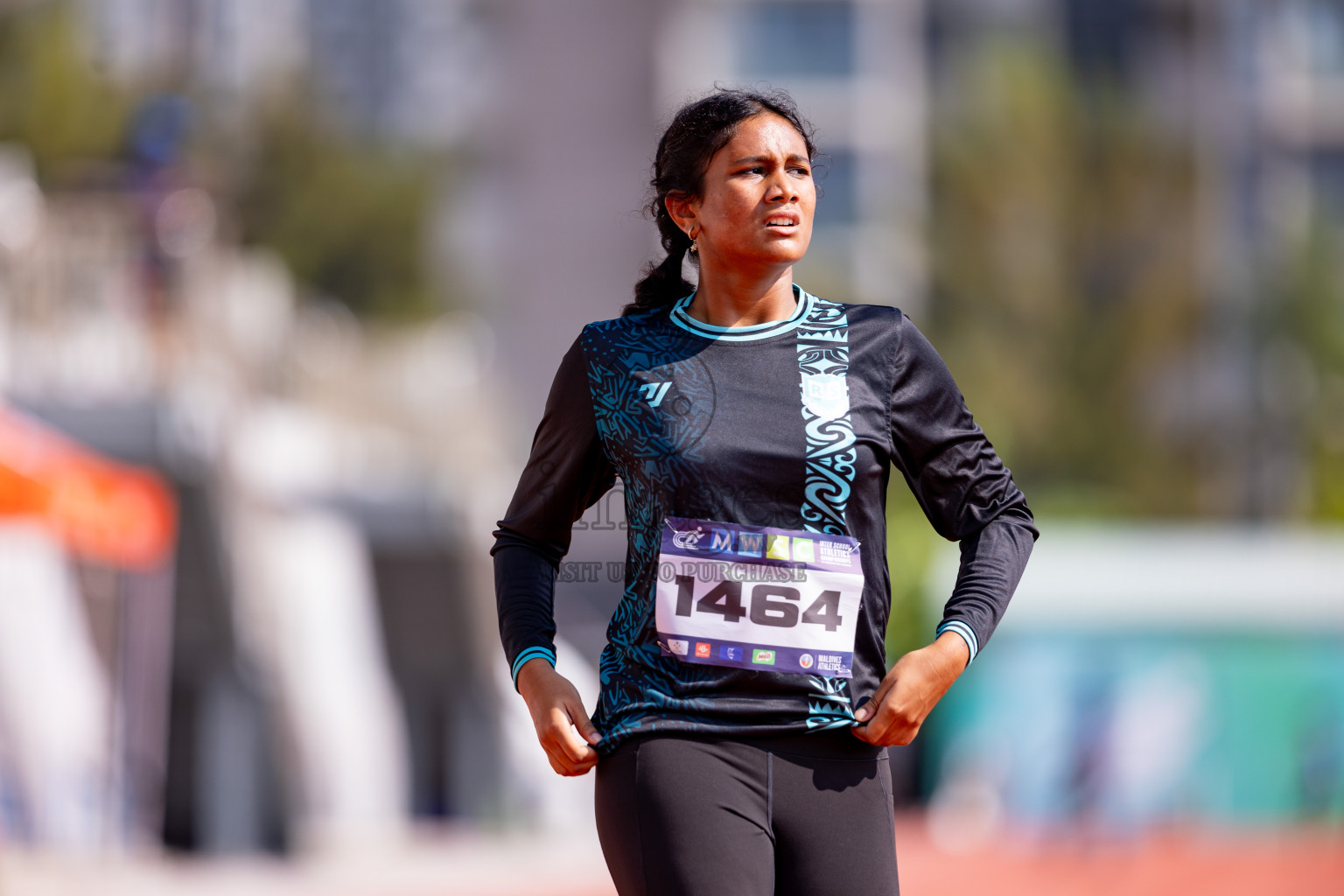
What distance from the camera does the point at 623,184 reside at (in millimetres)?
49094

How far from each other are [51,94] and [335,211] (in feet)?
50.4

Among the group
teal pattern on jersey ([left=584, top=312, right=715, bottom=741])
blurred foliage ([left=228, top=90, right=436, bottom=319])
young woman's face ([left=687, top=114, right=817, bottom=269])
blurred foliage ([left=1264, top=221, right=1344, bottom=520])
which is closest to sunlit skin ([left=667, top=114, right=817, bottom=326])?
young woman's face ([left=687, top=114, right=817, bottom=269])

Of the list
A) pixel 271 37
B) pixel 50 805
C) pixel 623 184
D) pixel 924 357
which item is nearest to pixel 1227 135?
pixel 623 184

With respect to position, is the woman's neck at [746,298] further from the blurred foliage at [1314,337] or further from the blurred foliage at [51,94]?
the blurred foliage at [1314,337]

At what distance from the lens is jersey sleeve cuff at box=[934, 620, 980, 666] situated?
270 centimetres

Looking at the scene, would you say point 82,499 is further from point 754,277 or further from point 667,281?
point 754,277

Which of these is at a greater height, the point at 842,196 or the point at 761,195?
the point at 761,195

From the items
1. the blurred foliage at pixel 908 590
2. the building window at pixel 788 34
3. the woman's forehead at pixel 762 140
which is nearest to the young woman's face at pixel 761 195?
the woman's forehead at pixel 762 140

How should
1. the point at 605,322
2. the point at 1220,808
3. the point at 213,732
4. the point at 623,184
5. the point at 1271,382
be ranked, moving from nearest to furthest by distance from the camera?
the point at 605,322, the point at 213,732, the point at 1220,808, the point at 1271,382, the point at 623,184

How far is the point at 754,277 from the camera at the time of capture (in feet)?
9.20

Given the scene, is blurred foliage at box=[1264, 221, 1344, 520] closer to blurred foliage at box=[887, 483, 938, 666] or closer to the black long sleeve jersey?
blurred foliage at box=[887, 483, 938, 666]

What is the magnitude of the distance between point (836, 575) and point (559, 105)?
47386mm

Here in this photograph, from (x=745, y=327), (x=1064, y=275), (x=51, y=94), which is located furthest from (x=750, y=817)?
(x=1064, y=275)

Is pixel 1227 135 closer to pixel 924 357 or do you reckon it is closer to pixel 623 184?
pixel 623 184
